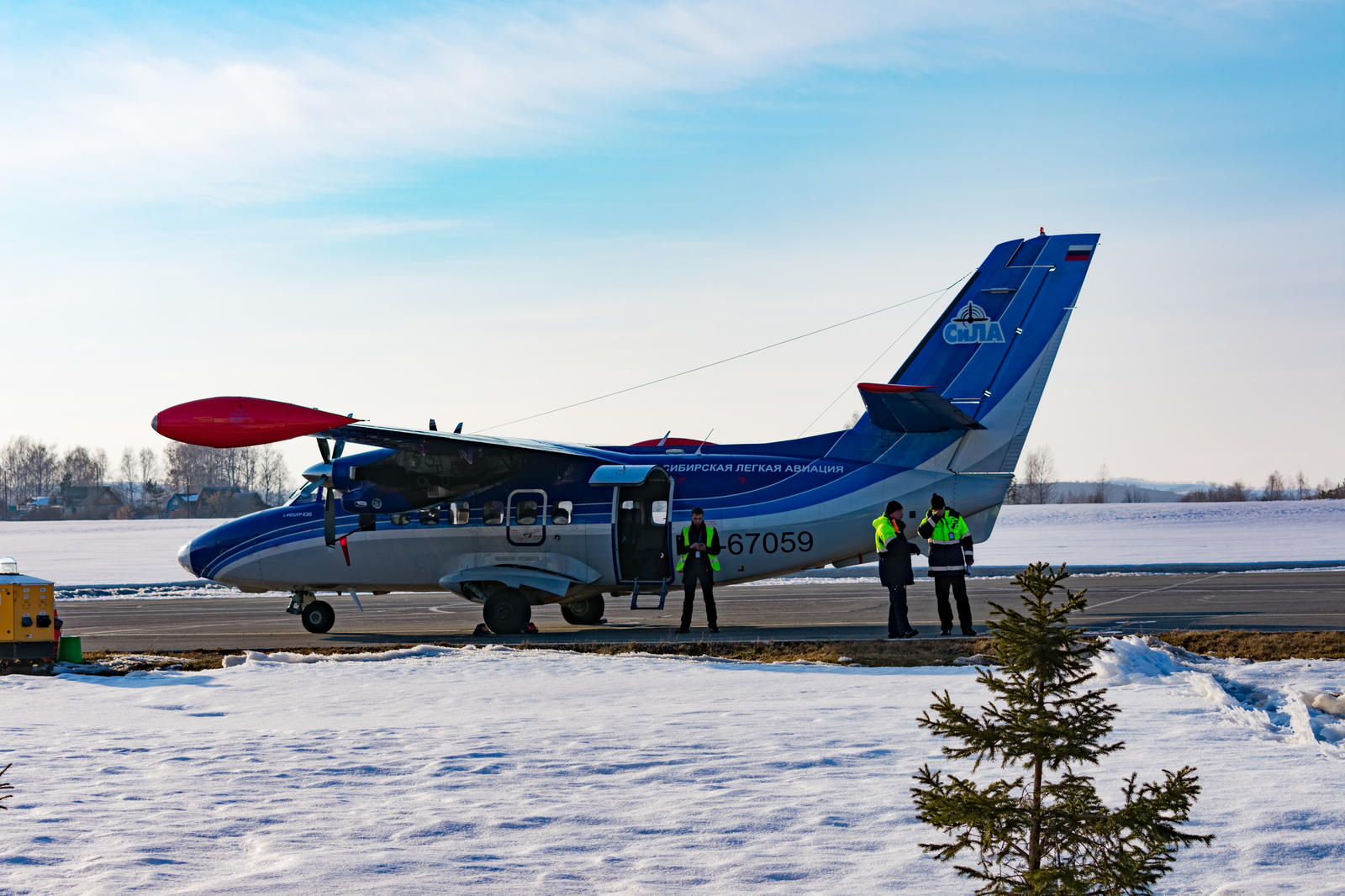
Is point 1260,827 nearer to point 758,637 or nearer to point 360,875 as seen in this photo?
point 360,875

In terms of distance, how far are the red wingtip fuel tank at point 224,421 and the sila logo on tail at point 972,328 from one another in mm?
10637

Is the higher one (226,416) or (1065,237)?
(1065,237)

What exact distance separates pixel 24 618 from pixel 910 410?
1236 centimetres

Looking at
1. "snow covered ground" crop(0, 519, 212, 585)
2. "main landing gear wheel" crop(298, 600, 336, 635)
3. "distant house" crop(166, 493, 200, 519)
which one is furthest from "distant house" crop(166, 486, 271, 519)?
"main landing gear wheel" crop(298, 600, 336, 635)

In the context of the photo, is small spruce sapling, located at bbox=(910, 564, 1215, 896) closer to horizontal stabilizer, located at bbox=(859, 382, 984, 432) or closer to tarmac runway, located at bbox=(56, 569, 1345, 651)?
tarmac runway, located at bbox=(56, 569, 1345, 651)

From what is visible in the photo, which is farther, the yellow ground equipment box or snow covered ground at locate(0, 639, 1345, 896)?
the yellow ground equipment box

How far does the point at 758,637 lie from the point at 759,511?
2.70 m

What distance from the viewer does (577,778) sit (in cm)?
727

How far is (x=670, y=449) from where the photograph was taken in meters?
21.0

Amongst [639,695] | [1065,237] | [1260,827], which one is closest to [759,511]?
[1065,237]

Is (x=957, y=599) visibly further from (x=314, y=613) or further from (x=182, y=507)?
(x=182, y=507)

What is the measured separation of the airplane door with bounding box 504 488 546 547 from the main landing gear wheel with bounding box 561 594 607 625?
1.82 m

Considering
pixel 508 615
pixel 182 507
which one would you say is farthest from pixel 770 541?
pixel 182 507

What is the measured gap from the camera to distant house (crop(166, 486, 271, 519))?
105 m
